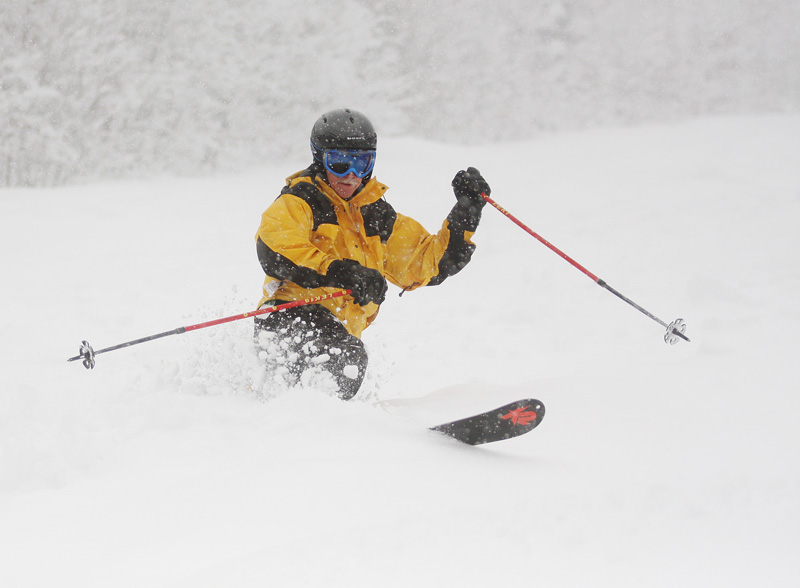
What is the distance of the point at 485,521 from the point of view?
2.43m

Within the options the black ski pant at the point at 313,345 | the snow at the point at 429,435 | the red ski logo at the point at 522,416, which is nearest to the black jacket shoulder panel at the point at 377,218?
the black ski pant at the point at 313,345

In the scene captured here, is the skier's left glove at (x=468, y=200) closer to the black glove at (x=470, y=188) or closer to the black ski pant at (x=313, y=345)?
the black glove at (x=470, y=188)

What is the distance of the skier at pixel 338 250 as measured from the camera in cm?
395

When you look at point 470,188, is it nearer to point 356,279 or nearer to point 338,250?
point 338,250

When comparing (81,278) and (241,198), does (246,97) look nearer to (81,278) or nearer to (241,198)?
(241,198)

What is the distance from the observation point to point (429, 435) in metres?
3.55

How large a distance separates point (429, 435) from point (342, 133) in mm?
1820

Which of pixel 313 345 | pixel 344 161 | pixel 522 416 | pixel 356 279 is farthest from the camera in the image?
pixel 344 161

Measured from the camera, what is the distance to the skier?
3.95 m

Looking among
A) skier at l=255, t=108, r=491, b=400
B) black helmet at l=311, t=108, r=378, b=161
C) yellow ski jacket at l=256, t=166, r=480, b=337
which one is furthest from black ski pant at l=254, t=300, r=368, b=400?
black helmet at l=311, t=108, r=378, b=161

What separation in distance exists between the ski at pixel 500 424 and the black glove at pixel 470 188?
150 centimetres

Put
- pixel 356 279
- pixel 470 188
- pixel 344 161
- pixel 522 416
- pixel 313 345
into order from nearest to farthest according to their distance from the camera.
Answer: pixel 522 416, pixel 356 279, pixel 313 345, pixel 344 161, pixel 470 188

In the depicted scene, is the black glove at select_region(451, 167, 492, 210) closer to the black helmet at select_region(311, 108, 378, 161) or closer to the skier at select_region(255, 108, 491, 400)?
the skier at select_region(255, 108, 491, 400)

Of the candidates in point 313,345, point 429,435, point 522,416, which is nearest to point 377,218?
point 313,345
